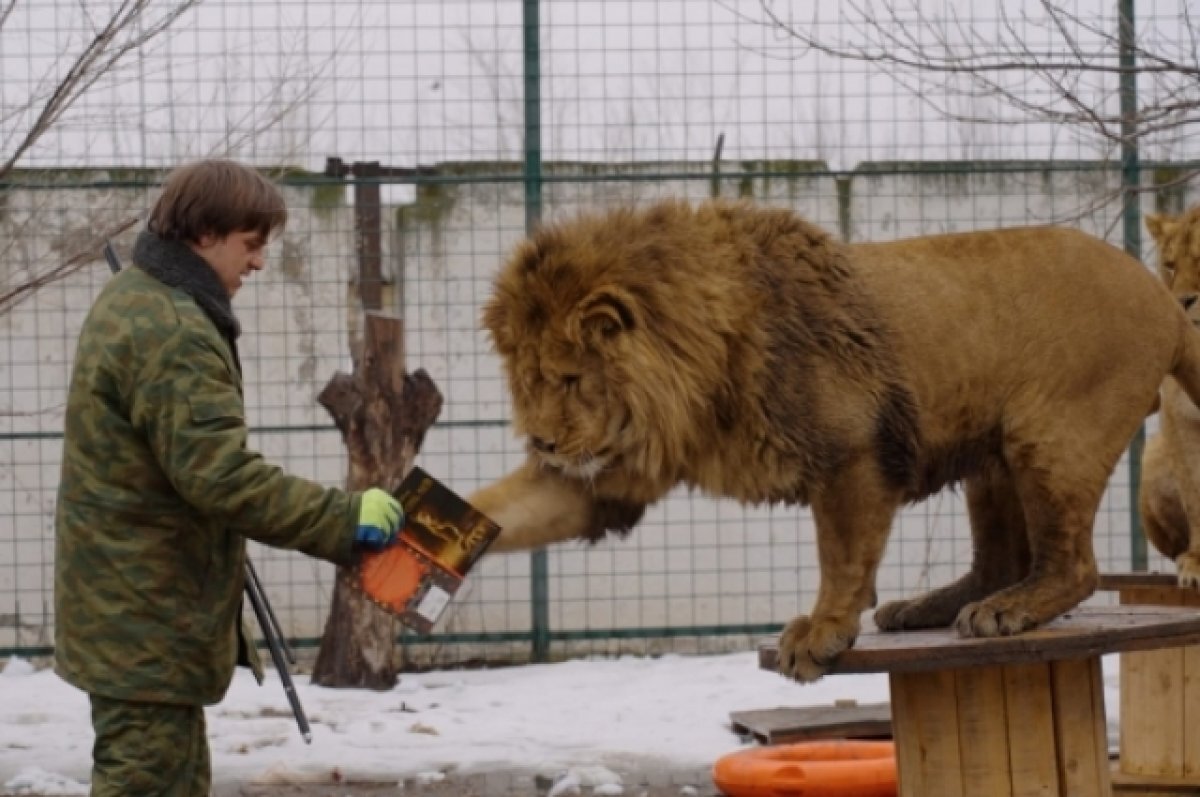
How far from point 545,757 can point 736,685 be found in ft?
5.35

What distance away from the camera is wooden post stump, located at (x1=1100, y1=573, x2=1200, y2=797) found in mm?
6250

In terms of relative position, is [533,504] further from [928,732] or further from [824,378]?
[928,732]

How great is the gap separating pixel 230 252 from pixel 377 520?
0.75m

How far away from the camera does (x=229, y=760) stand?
721 centimetres

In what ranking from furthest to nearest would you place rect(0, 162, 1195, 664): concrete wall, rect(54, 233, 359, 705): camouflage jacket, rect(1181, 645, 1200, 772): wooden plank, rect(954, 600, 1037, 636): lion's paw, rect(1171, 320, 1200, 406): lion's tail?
rect(0, 162, 1195, 664): concrete wall, rect(1181, 645, 1200, 772): wooden plank, rect(1171, 320, 1200, 406): lion's tail, rect(954, 600, 1037, 636): lion's paw, rect(54, 233, 359, 705): camouflage jacket

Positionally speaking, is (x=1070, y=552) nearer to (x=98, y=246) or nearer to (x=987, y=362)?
(x=987, y=362)

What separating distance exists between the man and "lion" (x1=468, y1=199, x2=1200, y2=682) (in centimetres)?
59

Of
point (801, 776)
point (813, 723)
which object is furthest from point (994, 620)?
point (813, 723)

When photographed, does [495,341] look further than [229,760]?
No

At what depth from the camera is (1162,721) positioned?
20.7ft

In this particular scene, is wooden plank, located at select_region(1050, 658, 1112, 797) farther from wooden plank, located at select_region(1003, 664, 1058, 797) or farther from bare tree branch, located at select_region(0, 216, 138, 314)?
bare tree branch, located at select_region(0, 216, 138, 314)

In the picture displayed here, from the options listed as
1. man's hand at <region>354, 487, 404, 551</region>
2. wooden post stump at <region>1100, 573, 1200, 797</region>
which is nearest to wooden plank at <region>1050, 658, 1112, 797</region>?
wooden post stump at <region>1100, 573, 1200, 797</region>

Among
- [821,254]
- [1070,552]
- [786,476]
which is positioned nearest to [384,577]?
[786,476]

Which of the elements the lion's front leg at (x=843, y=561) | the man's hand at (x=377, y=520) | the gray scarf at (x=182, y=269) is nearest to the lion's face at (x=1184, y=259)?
the lion's front leg at (x=843, y=561)
